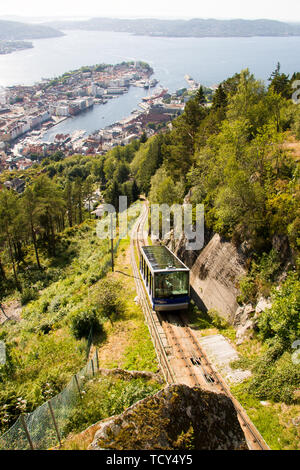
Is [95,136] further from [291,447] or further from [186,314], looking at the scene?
[291,447]

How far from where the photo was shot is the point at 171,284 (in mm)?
17422

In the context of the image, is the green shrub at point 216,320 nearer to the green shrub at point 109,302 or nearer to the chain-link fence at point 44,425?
the green shrub at point 109,302

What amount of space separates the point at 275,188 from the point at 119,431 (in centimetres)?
1439

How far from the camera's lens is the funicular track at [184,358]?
397 inches

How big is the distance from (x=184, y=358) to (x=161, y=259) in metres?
6.61

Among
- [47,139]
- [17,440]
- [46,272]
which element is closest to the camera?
[17,440]

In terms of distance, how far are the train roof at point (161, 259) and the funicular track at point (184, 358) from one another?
3.02 meters

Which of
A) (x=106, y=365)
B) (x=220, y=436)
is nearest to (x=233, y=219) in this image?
(x=106, y=365)

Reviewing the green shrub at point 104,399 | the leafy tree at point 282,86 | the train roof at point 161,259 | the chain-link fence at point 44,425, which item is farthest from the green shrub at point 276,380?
the leafy tree at point 282,86

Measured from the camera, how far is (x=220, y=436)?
584 centimetres

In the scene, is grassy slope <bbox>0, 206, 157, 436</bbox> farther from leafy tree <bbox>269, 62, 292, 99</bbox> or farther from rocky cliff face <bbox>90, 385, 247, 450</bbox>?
leafy tree <bbox>269, 62, 292, 99</bbox>

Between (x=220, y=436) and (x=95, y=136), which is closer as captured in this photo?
(x=220, y=436)

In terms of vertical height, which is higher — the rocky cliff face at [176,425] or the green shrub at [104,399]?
the rocky cliff face at [176,425]

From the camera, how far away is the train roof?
17.7 m
